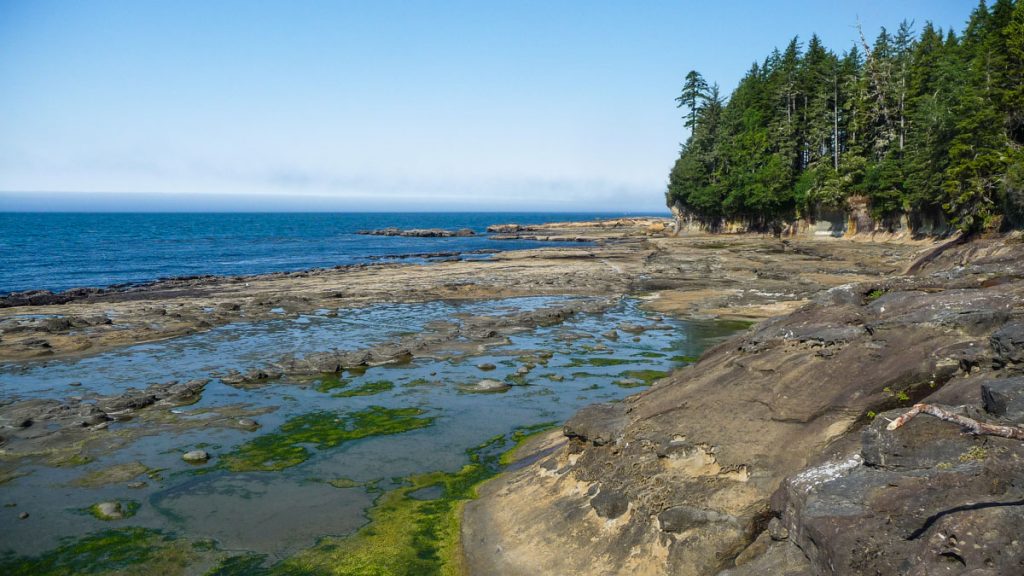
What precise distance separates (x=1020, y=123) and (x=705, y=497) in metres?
50.0

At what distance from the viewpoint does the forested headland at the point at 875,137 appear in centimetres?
4519

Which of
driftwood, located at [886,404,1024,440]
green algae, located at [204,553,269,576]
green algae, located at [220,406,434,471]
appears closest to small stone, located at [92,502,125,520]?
green algae, located at [220,406,434,471]

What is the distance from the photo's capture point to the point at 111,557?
11.6 metres

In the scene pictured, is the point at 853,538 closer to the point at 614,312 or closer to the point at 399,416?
the point at 399,416

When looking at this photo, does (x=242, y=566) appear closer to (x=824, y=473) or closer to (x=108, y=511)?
(x=108, y=511)

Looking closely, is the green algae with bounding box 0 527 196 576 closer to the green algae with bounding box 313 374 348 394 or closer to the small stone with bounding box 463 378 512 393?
the green algae with bounding box 313 374 348 394

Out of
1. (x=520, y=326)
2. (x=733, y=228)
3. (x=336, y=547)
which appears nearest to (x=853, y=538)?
(x=336, y=547)

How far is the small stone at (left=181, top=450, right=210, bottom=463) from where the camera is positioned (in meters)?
16.0

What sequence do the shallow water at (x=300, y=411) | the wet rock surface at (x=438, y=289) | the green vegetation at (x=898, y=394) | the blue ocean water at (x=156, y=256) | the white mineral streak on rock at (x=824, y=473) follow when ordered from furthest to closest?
the blue ocean water at (x=156, y=256) < the wet rock surface at (x=438, y=289) < the shallow water at (x=300, y=411) < the green vegetation at (x=898, y=394) < the white mineral streak on rock at (x=824, y=473)

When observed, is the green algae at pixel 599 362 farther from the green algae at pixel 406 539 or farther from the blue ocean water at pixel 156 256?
the blue ocean water at pixel 156 256

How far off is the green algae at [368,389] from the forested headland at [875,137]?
123 ft

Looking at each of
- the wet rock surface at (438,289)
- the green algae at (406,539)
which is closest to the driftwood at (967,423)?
the green algae at (406,539)

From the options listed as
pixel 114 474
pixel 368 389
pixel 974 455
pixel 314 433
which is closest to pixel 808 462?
pixel 974 455

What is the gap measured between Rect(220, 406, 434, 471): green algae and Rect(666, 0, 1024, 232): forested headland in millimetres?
38144
